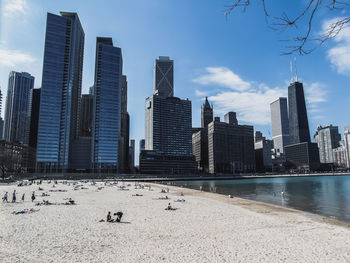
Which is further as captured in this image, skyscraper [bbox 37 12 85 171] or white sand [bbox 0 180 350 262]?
skyscraper [bbox 37 12 85 171]

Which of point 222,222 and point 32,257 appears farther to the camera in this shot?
point 222,222

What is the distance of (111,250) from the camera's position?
14.4 meters

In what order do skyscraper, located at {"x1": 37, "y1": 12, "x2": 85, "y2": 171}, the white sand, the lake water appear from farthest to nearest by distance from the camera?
skyscraper, located at {"x1": 37, "y1": 12, "x2": 85, "y2": 171}
the lake water
the white sand

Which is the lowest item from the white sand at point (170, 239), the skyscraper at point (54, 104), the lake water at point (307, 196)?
→ the lake water at point (307, 196)

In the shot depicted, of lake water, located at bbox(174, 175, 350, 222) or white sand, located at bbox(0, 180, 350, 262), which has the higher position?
white sand, located at bbox(0, 180, 350, 262)

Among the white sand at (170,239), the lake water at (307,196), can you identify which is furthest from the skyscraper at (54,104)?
the white sand at (170,239)

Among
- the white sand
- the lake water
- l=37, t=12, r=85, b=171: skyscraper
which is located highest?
l=37, t=12, r=85, b=171: skyscraper

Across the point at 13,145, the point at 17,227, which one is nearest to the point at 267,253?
the point at 17,227

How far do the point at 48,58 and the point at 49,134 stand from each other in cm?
5993

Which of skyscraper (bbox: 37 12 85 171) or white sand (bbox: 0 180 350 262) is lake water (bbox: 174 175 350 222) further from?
skyscraper (bbox: 37 12 85 171)

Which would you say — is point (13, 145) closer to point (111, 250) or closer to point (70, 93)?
point (70, 93)

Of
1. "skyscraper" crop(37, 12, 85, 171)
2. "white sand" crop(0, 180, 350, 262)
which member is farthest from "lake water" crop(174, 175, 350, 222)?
"skyscraper" crop(37, 12, 85, 171)

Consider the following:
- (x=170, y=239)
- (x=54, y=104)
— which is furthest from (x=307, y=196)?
(x=54, y=104)

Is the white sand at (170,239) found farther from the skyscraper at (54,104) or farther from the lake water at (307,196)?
the skyscraper at (54,104)
